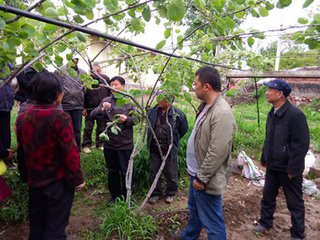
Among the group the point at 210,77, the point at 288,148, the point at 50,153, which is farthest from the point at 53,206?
the point at 288,148

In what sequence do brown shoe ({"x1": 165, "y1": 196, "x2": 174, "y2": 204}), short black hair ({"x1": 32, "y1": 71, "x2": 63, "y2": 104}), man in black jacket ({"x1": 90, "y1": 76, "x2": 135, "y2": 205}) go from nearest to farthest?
short black hair ({"x1": 32, "y1": 71, "x2": 63, "y2": 104}) → man in black jacket ({"x1": 90, "y1": 76, "x2": 135, "y2": 205}) → brown shoe ({"x1": 165, "y1": 196, "x2": 174, "y2": 204})

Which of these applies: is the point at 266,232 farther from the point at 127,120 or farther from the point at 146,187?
the point at 127,120

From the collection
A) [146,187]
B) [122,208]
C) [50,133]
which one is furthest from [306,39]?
[146,187]

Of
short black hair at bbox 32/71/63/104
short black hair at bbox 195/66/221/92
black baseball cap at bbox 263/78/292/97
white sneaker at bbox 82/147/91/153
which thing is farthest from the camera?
white sneaker at bbox 82/147/91/153

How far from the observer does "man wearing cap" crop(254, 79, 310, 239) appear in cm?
321

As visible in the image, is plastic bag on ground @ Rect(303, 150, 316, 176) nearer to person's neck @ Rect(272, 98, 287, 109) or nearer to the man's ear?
person's neck @ Rect(272, 98, 287, 109)

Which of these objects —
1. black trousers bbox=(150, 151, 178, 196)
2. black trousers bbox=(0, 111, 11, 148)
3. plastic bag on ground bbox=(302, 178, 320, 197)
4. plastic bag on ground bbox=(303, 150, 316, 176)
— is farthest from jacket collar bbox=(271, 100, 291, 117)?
black trousers bbox=(0, 111, 11, 148)

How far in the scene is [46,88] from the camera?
227cm

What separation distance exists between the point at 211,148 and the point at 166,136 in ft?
5.68

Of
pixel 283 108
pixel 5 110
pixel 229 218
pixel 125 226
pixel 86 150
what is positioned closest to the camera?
pixel 125 226

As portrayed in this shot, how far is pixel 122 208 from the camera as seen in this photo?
3.41m

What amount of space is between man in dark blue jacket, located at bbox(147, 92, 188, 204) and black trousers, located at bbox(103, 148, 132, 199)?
511 mm

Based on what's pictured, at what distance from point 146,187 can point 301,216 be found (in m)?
2.21

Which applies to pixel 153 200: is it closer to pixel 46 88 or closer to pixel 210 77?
pixel 210 77
